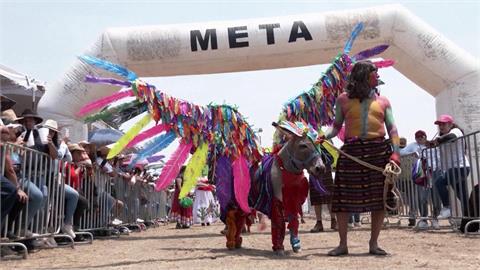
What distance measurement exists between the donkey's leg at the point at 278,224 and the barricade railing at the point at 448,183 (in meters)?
3.02

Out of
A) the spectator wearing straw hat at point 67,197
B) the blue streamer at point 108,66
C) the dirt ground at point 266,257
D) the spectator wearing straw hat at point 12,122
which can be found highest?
the blue streamer at point 108,66

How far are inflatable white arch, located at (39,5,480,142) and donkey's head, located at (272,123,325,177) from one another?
5473 mm

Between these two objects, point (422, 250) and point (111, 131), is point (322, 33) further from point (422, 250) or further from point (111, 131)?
point (422, 250)

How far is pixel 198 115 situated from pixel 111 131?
20.4 feet

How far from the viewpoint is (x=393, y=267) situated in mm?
4211

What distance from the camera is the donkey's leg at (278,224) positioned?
5277 mm

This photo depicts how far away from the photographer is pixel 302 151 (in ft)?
16.8

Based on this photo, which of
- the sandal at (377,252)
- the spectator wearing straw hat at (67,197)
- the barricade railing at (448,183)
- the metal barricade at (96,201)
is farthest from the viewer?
the metal barricade at (96,201)

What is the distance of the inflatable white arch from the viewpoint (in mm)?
10227

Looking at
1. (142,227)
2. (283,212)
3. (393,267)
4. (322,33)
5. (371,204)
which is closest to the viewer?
(393,267)

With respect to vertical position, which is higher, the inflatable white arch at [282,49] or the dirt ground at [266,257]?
the inflatable white arch at [282,49]

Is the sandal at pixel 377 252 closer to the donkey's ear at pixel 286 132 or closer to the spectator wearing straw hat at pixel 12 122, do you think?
the donkey's ear at pixel 286 132

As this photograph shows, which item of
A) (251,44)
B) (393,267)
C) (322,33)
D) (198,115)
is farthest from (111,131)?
(393,267)

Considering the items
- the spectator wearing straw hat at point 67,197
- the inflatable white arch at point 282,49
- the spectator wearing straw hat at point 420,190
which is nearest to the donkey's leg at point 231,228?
the spectator wearing straw hat at point 67,197
